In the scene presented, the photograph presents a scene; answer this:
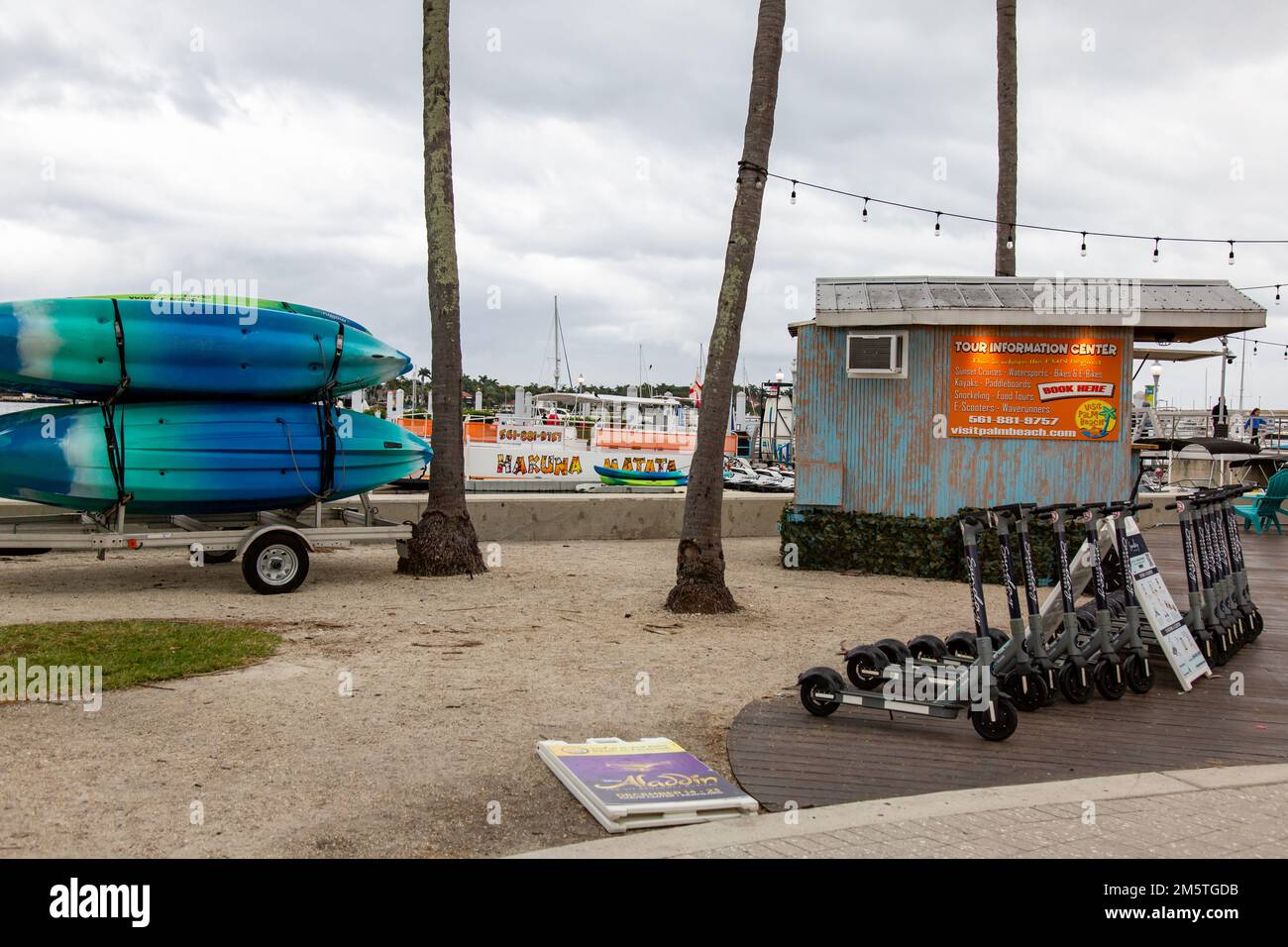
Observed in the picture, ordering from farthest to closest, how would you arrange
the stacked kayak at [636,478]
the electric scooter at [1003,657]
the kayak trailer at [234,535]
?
the stacked kayak at [636,478] → the kayak trailer at [234,535] → the electric scooter at [1003,657]

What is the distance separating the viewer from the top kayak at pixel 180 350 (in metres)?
10.9

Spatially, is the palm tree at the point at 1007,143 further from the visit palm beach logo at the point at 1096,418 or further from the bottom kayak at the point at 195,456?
the bottom kayak at the point at 195,456

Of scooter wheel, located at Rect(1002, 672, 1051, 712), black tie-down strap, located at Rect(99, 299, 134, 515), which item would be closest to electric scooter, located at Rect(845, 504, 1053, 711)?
scooter wheel, located at Rect(1002, 672, 1051, 712)

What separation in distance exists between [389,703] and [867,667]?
10.3 ft

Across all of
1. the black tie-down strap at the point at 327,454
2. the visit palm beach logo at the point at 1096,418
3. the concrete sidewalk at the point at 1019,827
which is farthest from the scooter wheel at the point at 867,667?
the visit palm beach logo at the point at 1096,418

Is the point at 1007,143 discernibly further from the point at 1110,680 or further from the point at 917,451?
the point at 1110,680

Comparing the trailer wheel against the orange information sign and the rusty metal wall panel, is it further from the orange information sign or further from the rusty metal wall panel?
the orange information sign

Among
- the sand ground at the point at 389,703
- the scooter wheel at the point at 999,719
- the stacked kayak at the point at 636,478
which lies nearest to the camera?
the sand ground at the point at 389,703

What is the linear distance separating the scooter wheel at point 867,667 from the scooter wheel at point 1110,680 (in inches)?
59.3

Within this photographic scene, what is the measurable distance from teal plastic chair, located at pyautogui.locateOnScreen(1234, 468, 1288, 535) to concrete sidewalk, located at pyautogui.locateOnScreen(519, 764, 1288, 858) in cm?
1897

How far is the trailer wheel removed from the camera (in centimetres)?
1152

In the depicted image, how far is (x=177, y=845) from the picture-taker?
459 centimetres

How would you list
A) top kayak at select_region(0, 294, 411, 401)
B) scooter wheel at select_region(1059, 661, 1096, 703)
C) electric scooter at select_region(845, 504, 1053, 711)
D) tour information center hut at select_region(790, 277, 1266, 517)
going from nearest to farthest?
electric scooter at select_region(845, 504, 1053, 711) < scooter wheel at select_region(1059, 661, 1096, 703) < top kayak at select_region(0, 294, 411, 401) < tour information center hut at select_region(790, 277, 1266, 517)

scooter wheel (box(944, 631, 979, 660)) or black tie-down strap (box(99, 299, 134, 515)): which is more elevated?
black tie-down strap (box(99, 299, 134, 515))
